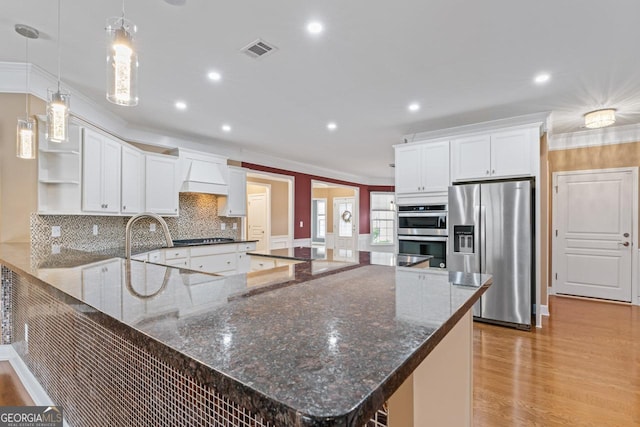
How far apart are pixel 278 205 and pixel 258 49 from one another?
5.28 meters

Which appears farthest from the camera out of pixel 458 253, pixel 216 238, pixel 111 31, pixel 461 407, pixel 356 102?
pixel 216 238

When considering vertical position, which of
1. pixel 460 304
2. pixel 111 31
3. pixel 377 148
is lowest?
pixel 460 304

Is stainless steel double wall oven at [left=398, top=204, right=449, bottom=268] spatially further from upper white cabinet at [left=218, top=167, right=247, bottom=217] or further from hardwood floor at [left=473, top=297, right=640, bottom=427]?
upper white cabinet at [left=218, top=167, right=247, bottom=217]

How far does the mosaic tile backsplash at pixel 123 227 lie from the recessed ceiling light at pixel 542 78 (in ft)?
15.5

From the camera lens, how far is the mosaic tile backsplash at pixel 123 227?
3084 mm

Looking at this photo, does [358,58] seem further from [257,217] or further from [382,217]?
[382,217]

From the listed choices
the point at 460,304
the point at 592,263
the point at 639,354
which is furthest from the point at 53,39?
the point at 592,263

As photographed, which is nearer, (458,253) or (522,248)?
(522,248)

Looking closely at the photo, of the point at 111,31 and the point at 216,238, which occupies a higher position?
the point at 111,31

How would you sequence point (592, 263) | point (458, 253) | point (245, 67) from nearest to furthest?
point (245, 67), point (458, 253), point (592, 263)

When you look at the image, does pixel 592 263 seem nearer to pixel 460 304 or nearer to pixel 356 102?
pixel 356 102

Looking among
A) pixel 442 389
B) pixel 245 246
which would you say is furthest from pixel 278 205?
pixel 442 389

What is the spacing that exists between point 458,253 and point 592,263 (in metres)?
2.55

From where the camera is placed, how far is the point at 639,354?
2.80 metres
